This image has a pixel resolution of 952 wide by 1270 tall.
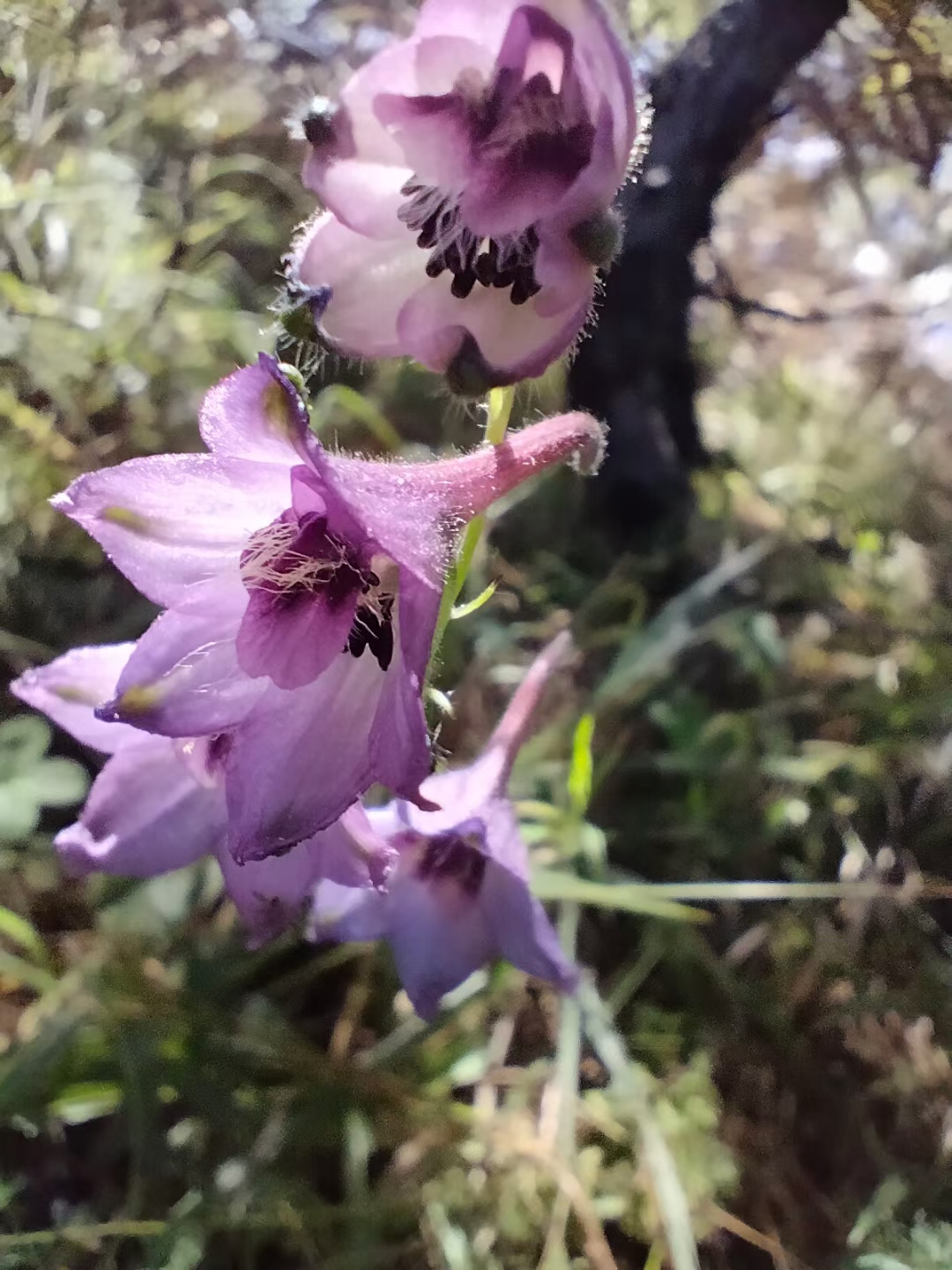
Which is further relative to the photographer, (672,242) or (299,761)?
(672,242)

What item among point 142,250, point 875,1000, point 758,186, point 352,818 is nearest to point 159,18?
point 142,250

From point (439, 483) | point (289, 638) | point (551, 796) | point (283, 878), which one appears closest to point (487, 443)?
point (439, 483)

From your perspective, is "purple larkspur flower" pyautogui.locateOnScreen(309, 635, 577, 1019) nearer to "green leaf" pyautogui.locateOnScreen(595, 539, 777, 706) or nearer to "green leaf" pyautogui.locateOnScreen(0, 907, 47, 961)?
"green leaf" pyautogui.locateOnScreen(0, 907, 47, 961)

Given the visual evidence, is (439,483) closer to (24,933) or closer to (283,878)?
(283,878)

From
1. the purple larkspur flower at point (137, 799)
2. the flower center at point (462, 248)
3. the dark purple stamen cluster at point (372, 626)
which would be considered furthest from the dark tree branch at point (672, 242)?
the purple larkspur flower at point (137, 799)

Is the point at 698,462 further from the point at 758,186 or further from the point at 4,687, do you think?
the point at 4,687

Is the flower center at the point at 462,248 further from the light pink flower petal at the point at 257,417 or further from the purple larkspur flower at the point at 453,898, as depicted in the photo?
the purple larkspur flower at the point at 453,898

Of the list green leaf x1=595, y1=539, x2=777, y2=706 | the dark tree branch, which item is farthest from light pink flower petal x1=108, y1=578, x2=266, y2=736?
green leaf x1=595, y1=539, x2=777, y2=706
